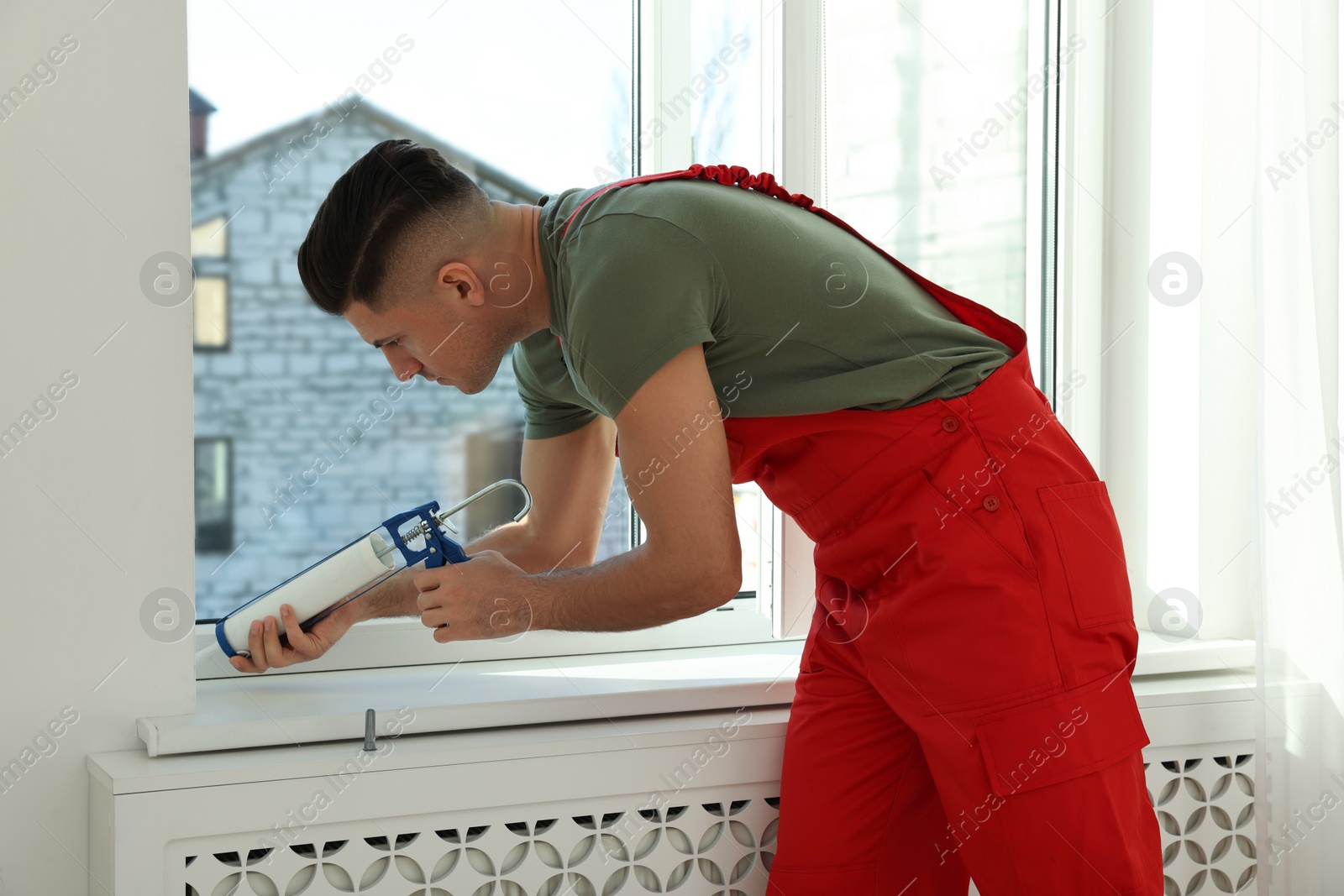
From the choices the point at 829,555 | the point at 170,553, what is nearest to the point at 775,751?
the point at 829,555

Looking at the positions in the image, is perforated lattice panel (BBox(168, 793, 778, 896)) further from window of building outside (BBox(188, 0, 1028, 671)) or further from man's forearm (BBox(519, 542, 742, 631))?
window of building outside (BBox(188, 0, 1028, 671))

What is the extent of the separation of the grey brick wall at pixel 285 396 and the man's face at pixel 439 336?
26 centimetres

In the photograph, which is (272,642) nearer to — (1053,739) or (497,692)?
(497,692)

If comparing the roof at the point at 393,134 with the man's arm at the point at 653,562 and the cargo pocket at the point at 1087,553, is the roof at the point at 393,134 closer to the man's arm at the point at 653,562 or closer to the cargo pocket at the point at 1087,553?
the man's arm at the point at 653,562

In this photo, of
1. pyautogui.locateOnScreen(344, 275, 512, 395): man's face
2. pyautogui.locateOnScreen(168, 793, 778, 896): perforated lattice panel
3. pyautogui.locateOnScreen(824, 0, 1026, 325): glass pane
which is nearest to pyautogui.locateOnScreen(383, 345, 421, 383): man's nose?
pyautogui.locateOnScreen(344, 275, 512, 395): man's face

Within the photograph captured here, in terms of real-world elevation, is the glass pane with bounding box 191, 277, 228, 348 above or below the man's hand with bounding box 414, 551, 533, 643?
above

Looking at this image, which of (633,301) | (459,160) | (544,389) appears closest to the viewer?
(633,301)

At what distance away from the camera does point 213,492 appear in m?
1.43

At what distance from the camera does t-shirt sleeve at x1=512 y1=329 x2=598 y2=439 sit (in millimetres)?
1342

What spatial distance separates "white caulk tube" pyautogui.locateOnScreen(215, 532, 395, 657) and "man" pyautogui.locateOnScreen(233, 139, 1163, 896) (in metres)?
0.03

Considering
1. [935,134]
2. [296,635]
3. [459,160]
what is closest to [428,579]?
[296,635]

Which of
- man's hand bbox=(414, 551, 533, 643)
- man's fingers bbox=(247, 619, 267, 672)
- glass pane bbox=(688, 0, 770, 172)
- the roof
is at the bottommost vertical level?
man's fingers bbox=(247, 619, 267, 672)

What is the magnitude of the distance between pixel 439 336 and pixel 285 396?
360 mm

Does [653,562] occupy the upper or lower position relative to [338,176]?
lower
